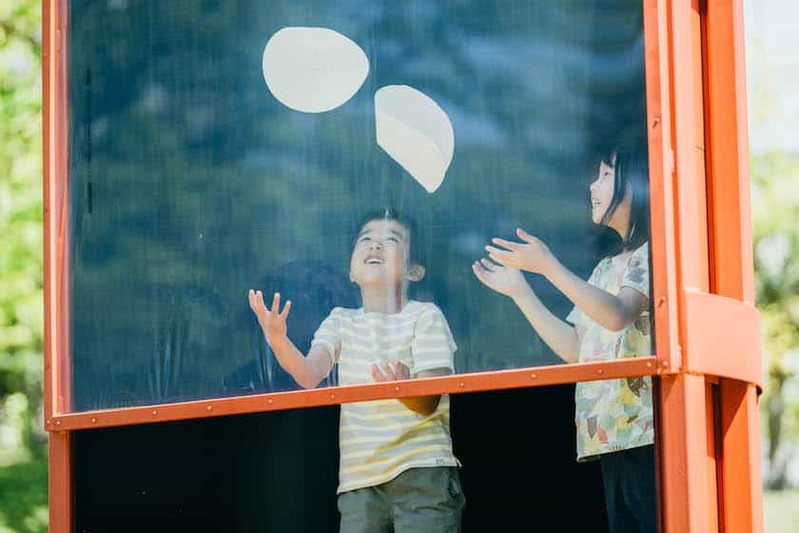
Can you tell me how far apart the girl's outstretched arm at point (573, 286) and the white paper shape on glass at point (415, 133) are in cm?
32

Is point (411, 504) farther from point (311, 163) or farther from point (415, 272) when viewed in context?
point (311, 163)

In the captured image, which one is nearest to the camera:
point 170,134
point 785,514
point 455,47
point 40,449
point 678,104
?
point 678,104

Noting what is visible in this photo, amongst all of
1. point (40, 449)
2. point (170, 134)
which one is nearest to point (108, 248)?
point (170, 134)

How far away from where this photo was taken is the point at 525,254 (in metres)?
4.55

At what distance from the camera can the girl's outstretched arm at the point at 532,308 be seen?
4438 millimetres

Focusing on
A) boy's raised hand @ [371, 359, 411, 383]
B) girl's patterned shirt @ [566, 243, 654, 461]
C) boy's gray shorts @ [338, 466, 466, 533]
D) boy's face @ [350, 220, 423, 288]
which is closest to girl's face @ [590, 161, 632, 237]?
girl's patterned shirt @ [566, 243, 654, 461]

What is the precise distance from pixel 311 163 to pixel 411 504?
1241 mm

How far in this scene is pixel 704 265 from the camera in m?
4.81

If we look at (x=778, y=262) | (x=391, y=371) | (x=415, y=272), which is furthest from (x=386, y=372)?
(x=778, y=262)

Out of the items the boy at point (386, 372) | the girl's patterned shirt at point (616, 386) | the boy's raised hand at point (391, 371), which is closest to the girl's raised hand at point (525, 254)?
the girl's patterned shirt at point (616, 386)

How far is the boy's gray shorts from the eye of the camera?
517 centimetres

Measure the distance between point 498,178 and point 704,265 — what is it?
75 cm

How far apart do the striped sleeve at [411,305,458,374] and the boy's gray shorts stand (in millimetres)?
691

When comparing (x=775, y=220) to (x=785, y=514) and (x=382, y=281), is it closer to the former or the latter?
(x=785, y=514)
